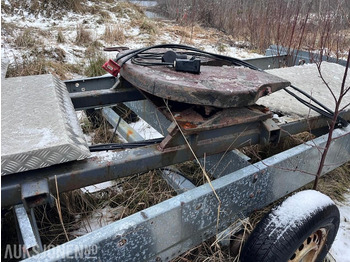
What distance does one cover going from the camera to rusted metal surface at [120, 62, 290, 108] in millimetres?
1437

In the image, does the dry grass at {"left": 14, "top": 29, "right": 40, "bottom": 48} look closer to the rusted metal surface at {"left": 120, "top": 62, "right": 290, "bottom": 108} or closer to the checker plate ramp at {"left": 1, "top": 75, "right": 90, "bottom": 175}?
the checker plate ramp at {"left": 1, "top": 75, "right": 90, "bottom": 175}

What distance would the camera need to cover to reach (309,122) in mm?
1901

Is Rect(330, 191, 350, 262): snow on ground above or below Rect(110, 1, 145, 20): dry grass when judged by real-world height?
below

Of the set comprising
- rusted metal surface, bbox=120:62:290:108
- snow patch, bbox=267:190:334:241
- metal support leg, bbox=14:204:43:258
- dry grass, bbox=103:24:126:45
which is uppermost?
rusted metal surface, bbox=120:62:290:108

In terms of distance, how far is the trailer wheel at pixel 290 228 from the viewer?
128 cm

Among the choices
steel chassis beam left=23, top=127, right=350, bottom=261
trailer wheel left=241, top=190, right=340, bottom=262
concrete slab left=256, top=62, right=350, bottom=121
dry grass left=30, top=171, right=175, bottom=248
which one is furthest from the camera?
concrete slab left=256, top=62, right=350, bottom=121

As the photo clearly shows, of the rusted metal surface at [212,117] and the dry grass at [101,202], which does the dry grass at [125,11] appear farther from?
the rusted metal surface at [212,117]

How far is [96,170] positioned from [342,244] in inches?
64.3

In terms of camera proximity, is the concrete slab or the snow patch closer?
the snow patch

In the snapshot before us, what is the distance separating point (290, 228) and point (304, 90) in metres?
1.37

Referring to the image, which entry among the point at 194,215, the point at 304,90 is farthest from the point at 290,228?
the point at 304,90

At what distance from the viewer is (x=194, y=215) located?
1218 mm

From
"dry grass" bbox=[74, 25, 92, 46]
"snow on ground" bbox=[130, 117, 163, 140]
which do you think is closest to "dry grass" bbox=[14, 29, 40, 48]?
"dry grass" bbox=[74, 25, 92, 46]

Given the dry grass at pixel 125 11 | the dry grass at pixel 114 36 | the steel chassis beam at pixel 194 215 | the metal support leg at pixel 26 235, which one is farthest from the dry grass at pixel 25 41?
the steel chassis beam at pixel 194 215
